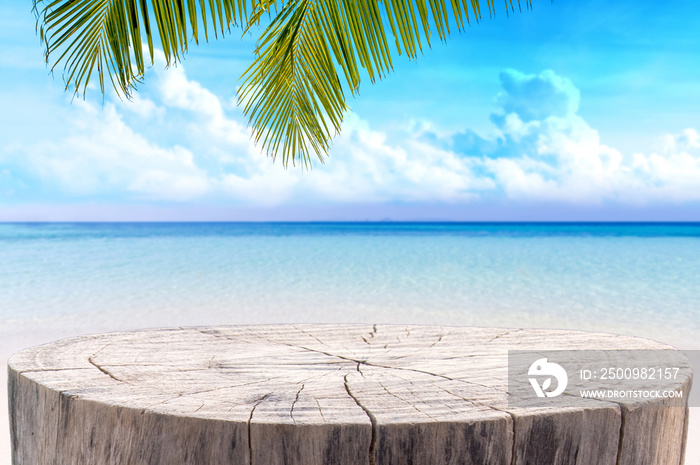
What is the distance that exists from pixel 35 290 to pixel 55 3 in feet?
32.0

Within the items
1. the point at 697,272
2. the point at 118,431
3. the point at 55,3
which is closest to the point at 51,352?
the point at 118,431

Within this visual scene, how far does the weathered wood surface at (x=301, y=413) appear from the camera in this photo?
1258mm

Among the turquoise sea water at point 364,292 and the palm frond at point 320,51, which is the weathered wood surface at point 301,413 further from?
the turquoise sea water at point 364,292

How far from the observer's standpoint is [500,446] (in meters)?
1.30

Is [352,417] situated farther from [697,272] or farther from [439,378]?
[697,272]

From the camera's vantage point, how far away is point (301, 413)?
1316mm

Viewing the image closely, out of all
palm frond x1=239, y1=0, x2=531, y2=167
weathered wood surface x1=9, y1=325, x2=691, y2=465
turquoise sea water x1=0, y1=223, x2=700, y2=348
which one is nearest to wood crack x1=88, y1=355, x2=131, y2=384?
weathered wood surface x1=9, y1=325, x2=691, y2=465

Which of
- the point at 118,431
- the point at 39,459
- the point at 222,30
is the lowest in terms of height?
the point at 39,459

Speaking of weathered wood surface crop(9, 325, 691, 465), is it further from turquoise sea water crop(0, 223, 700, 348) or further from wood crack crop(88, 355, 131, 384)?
turquoise sea water crop(0, 223, 700, 348)

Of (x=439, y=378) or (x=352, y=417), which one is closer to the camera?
(x=352, y=417)

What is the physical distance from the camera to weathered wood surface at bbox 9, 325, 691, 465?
126 centimetres

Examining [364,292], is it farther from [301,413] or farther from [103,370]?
[301,413]

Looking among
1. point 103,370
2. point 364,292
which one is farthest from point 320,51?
point 364,292

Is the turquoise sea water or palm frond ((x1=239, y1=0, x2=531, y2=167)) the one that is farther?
the turquoise sea water
